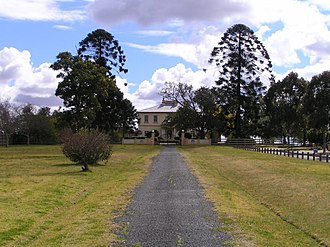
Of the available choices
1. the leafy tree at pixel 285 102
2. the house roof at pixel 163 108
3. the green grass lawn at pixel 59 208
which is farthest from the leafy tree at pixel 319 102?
the house roof at pixel 163 108

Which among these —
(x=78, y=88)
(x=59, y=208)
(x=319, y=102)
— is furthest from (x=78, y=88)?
(x=59, y=208)

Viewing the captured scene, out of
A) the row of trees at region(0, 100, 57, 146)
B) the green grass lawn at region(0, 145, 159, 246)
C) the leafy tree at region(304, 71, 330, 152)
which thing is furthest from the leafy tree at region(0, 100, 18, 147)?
the green grass lawn at region(0, 145, 159, 246)

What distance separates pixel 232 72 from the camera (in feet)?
274

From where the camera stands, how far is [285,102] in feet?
310

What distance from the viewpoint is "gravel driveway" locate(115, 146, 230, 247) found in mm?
10477

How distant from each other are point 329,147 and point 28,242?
205ft

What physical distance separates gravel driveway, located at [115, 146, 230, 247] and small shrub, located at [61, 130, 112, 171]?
11263 millimetres

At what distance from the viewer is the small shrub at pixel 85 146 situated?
3100 cm

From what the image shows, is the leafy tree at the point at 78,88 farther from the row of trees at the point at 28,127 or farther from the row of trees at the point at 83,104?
the row of trees at the point at 28,127

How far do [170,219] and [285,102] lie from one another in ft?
277

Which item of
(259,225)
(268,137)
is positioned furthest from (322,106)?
(259,225)

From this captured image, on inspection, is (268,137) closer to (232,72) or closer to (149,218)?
(232,72)

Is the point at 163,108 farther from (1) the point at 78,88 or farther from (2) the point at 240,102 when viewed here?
(1) the point at 78,88

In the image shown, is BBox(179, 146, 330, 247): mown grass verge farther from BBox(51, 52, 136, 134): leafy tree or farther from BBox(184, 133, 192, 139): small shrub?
BBox(184, 133, 192, 139): small shrub
